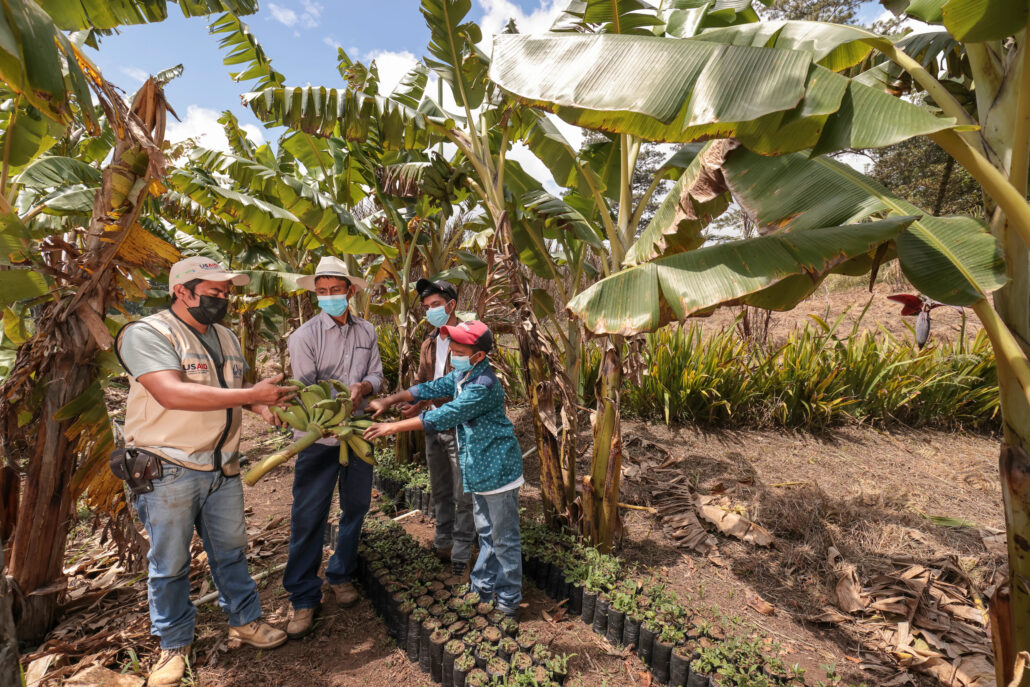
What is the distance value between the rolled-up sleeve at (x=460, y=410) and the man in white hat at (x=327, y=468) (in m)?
0.52

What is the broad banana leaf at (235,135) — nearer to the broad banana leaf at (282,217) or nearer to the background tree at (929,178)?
the broad banana leaf at (282,217)

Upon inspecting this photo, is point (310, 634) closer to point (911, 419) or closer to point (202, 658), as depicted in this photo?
point (202, 658)

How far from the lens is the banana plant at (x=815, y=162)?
1892mm

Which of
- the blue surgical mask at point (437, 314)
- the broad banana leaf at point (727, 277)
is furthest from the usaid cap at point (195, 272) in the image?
the broad banana leaf at point (727, 277)

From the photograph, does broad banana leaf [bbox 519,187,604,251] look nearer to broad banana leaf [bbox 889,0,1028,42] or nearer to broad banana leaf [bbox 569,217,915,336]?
broad banana leaf [bbox 569,217,915,336]

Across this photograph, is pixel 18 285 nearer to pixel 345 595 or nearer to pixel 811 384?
pixel 345 595

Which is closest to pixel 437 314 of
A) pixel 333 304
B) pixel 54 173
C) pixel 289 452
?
pixel 333 304

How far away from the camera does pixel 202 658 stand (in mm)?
2732

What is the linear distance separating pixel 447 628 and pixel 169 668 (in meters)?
1.36

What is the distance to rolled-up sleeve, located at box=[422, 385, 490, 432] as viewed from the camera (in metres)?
2.80

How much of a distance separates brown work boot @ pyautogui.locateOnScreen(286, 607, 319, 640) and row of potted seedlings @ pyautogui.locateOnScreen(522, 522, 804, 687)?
1.42 m

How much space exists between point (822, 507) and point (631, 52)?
4.35 m

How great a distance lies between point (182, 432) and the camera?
2.45m

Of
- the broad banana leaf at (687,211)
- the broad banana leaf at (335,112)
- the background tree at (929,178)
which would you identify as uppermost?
the background tree at (929,178)
